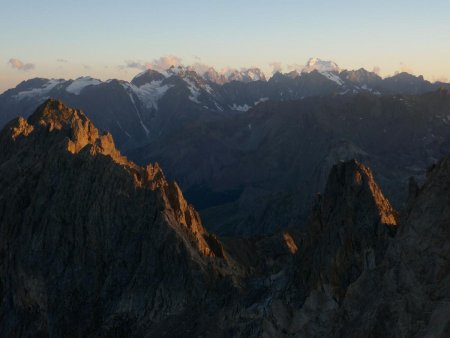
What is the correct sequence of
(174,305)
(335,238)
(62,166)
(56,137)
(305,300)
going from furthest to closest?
1. (56,137)
2. (62,166)
3. (174,305)
4. (335,238)
5. (305,300)

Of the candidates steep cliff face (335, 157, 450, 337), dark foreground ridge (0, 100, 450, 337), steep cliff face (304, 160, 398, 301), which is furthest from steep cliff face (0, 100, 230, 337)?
steep cliff face (335, 157, 450, 337)

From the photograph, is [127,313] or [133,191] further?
[133,191]

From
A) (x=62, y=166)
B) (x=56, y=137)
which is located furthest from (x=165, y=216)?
(x=56, y=137)

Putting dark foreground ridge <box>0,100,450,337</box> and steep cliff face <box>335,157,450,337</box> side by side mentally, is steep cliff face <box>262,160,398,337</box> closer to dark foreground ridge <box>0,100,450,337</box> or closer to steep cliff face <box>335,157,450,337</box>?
dark foreground ridge <box>0,100,450,337</box>

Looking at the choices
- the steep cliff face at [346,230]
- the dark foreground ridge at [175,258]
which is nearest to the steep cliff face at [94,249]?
the dark foreground ridge at [175,258]

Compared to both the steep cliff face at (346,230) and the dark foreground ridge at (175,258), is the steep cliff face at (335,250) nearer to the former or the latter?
the steep cliff face at (346,230)

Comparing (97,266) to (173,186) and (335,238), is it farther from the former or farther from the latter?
(335,238)

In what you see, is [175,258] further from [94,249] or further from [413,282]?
[413,282]
